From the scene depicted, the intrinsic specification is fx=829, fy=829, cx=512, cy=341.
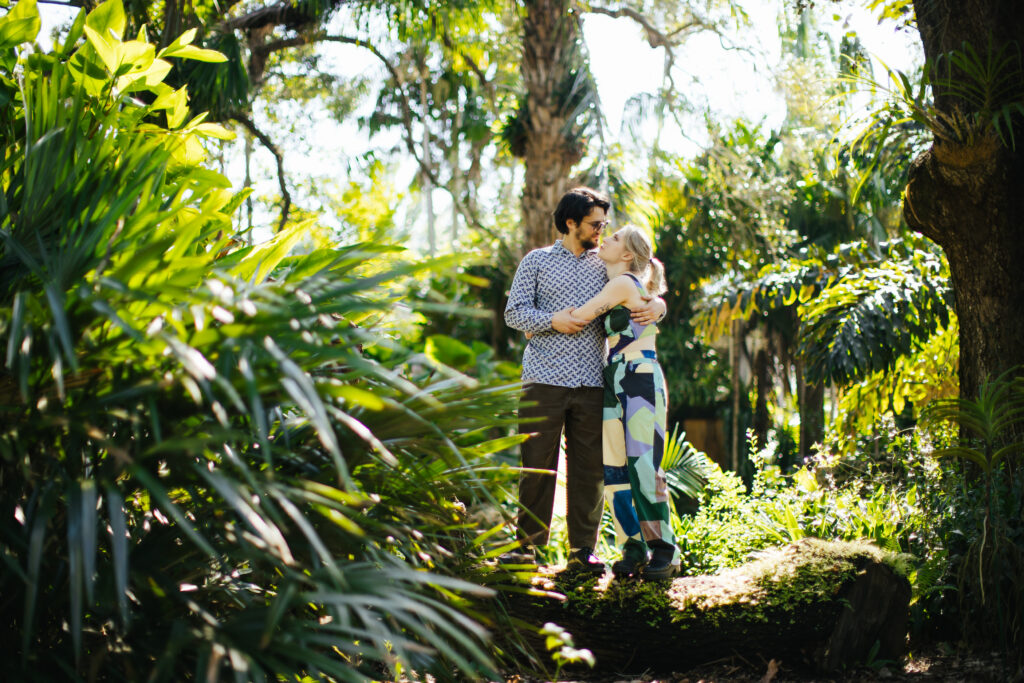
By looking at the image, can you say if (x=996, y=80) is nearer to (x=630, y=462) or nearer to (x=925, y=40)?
(x=925, y=40)

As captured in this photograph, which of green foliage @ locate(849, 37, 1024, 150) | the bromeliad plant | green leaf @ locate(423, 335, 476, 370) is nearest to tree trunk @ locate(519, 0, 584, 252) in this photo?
green leaf @ locate(423, 335, 476, 370)

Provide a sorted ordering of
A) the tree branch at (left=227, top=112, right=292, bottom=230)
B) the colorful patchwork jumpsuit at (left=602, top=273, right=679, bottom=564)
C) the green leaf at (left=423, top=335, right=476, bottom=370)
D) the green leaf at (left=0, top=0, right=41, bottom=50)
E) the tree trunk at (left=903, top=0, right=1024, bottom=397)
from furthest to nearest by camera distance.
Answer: the green leaf at (left=423, top=335, right=476, bottom=370) → the tree branch at (left=227, top=112, right=292, bottom=230) → the tree trunk at (left=903, top=0, right=1024, bottom=397) → the colorful patchwork jumpsuit at (left=602, top=273, right=679, bottom=564) → the green leaf at (left=0, top=0, right=41, bottom=50)

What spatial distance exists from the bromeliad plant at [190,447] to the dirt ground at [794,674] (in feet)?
4.42

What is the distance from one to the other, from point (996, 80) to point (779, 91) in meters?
6.71

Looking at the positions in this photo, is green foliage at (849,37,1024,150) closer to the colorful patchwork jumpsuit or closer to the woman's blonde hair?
the woman's blonde hair

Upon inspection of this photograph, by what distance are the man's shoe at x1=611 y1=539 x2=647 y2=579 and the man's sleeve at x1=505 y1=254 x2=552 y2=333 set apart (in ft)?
3.40

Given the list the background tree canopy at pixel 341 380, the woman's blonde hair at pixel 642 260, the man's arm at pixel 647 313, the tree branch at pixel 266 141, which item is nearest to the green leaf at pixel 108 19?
the background tree canopy at pixel 341 380

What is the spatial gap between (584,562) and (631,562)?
0.21 meters

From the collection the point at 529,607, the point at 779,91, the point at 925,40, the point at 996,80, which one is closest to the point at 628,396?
the point at 529,607

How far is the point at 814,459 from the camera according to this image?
5.53m

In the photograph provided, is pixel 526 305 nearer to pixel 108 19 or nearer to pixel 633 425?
pixel 633 425

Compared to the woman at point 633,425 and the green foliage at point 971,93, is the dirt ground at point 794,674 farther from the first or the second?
the green foliage at point 971,93

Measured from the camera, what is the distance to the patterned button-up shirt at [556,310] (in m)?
3.72

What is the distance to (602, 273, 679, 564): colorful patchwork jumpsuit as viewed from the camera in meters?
3.55
